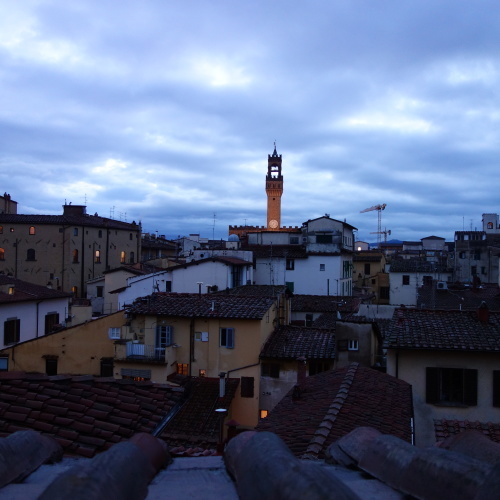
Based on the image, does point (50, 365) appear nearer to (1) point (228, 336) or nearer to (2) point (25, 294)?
(2) point (25, 294)

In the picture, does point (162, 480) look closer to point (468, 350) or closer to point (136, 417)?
point (136, 417)

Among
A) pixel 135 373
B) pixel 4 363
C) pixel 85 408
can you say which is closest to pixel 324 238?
pixel 135 373

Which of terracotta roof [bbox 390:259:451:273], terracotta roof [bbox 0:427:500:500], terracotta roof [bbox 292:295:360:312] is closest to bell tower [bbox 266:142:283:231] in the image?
Answer: terracotta roof [bbox 390:259:451:273]

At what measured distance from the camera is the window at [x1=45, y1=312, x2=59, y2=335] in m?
26.2

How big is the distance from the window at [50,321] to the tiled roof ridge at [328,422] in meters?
19.2

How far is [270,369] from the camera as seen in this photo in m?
20.6

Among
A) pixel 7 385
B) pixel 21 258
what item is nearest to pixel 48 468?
pixel 7 385

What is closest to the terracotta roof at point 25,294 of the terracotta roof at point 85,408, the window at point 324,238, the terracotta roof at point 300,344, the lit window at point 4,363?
the lit window at point 4,363

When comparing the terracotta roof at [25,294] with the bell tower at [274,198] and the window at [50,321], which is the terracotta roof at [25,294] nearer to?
the window at [50,321]

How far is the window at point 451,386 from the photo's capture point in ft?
41.5

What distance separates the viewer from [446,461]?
2385 millimetres

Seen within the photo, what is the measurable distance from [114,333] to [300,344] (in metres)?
7.86

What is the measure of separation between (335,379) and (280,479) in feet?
34.5

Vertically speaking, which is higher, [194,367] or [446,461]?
[446,461]
